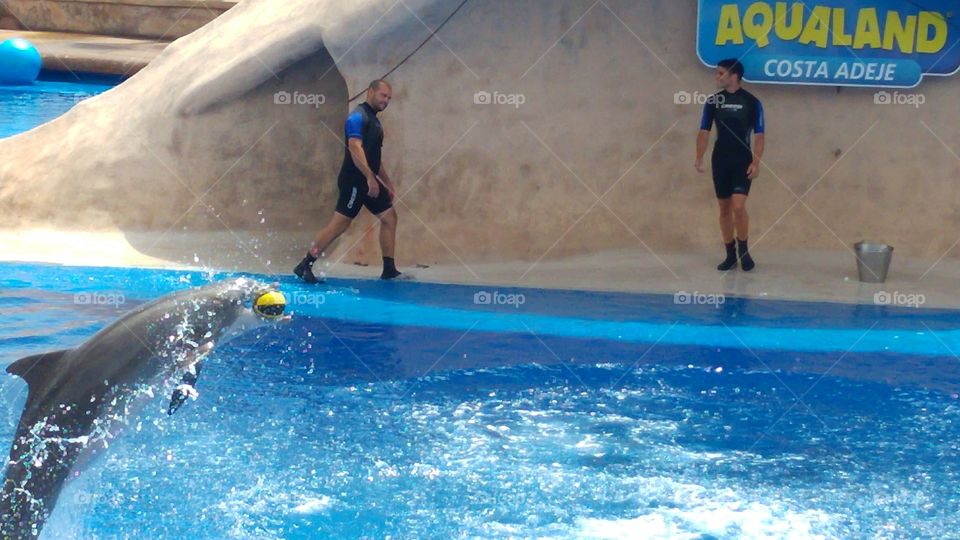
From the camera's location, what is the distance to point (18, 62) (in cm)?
2053

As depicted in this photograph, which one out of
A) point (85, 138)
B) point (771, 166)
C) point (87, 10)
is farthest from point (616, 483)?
point (87, 10)

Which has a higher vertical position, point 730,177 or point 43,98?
point 43,98

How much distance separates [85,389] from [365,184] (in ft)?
17.5

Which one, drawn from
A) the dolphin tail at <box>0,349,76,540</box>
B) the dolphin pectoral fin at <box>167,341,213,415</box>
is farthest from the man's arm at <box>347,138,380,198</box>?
the dolphin tail at <box>0,349,76,540</box>

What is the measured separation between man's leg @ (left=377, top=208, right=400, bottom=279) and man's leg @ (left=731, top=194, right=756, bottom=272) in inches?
109

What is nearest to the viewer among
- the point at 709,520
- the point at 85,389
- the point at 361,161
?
the point at 85,389

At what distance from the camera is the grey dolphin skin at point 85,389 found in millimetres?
4887

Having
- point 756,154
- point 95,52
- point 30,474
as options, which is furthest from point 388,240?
point 95,52

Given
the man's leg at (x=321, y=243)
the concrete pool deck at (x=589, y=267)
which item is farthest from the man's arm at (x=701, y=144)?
the man's leg at (x=321, y=243)

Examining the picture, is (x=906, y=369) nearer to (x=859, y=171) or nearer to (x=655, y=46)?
(x=859, y=171)

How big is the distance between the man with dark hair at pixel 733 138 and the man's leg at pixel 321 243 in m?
2.89

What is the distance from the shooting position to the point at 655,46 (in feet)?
34.8

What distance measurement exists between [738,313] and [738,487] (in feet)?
10.7

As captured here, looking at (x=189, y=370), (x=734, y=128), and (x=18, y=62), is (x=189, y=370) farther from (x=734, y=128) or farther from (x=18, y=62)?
(x=18, y=62)
